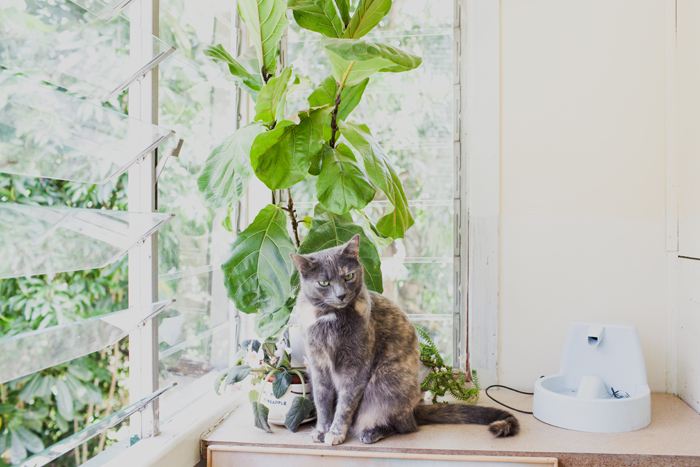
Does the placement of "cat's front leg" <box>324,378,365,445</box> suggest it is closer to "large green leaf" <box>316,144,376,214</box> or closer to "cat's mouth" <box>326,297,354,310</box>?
"cat's mouth" <box>326,297,354,310</box>

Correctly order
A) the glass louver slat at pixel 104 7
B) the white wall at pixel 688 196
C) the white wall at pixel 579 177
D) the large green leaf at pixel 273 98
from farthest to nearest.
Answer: the white wall at pixel 579 177, the white wall at pixel 688 196, the large green leaf at pixel 273 98, the glass louver slat at pixel 104 7

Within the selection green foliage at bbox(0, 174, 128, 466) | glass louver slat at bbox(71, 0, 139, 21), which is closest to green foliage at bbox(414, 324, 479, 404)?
green foliage at bbox(0, 174, 128, 466)

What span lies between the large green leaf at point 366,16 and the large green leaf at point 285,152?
227 mm

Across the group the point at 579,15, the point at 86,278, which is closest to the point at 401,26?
the point at 579,15

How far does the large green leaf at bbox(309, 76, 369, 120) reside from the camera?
3.50ft

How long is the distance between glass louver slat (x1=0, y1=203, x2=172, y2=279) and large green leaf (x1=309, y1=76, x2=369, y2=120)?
48 cm

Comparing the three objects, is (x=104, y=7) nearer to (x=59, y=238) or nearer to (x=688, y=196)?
(x=59, y=238)

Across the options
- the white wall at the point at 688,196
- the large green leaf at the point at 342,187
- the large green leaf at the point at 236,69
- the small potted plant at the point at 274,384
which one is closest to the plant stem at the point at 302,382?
the small potted plant at the point at 274,384

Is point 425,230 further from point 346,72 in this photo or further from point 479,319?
point 346,72

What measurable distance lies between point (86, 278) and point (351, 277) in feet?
2.80

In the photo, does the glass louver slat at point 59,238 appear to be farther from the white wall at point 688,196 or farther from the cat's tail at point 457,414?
the white wall at point 688,196

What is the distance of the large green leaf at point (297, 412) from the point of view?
110 cm

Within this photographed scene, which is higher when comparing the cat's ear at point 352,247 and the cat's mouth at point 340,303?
the cat's ear at point 352,247

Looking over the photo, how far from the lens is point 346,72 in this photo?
3.34ft
